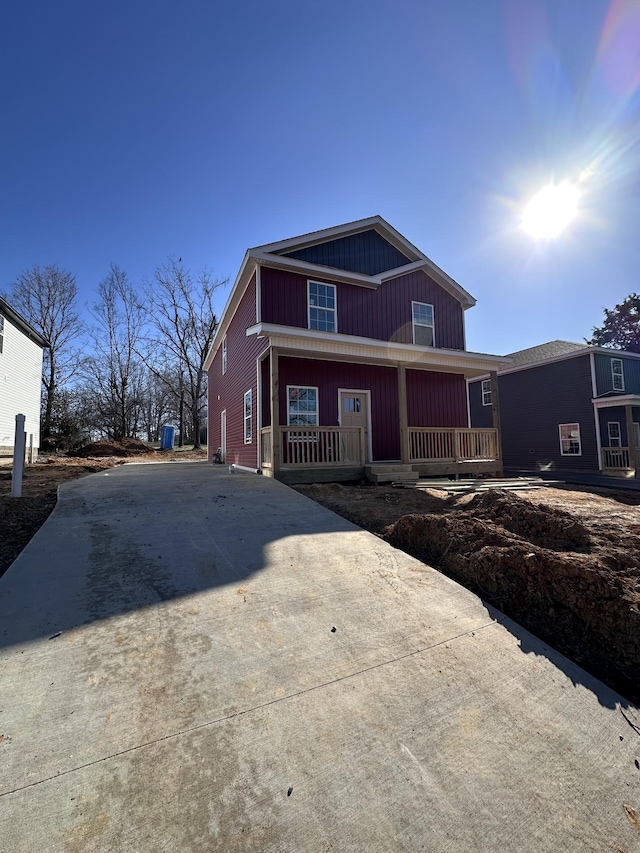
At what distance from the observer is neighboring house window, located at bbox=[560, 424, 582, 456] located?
16.8m

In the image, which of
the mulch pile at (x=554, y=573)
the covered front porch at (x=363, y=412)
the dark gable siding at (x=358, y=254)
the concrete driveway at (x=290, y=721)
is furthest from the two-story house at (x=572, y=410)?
the concrete driveway at (x=290, y=721)

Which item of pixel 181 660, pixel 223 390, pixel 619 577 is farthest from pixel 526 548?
pixel 223 390

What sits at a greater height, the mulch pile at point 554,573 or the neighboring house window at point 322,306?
the neighboring house window at point 322,306

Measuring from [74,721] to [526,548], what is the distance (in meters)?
3.47

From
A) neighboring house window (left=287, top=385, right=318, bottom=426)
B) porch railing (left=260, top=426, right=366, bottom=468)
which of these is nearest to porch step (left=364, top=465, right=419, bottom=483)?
porch railing (left=260, top=426, right=366, bottom=468)

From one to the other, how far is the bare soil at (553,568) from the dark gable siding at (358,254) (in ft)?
28.9

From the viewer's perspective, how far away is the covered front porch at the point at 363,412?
8.86 meters

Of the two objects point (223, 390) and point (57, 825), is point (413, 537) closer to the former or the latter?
point (57, 825)

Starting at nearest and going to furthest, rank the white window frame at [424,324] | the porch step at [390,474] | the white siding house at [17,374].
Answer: the porch step at [390,474], the white window frame at [424,324], the white siding house at [17,374]

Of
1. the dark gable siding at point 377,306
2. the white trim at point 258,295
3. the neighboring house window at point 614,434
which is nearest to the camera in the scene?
the white trim at point 258,295

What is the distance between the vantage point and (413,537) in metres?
4.21

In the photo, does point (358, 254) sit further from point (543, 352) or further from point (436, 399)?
point (543, 352)

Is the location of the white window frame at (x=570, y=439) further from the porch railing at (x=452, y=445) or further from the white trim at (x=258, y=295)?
the white trim at (x=258, y=295)

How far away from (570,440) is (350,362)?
41.1ft
